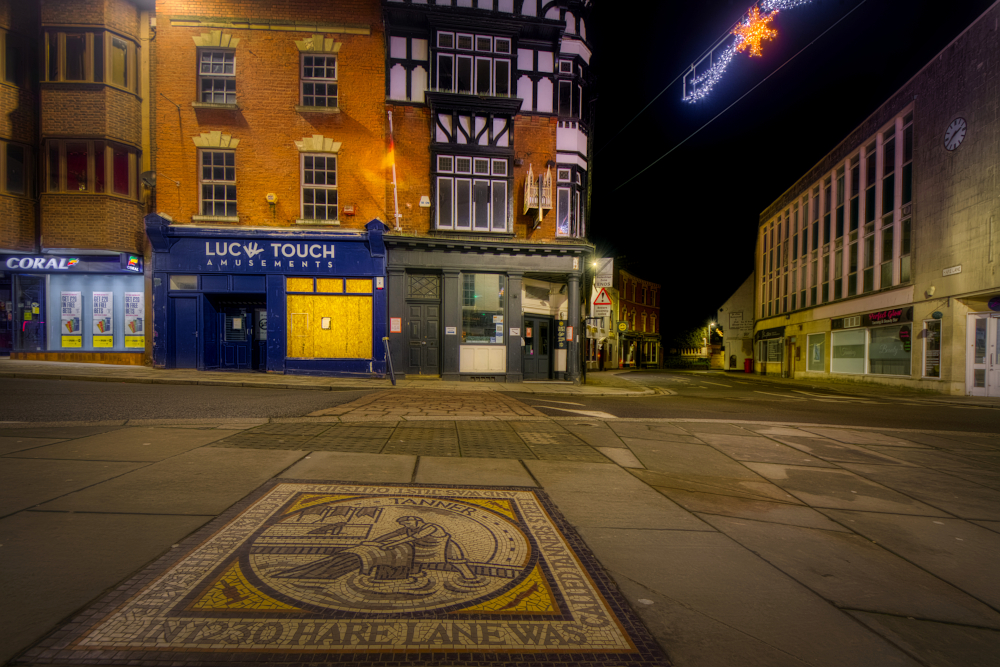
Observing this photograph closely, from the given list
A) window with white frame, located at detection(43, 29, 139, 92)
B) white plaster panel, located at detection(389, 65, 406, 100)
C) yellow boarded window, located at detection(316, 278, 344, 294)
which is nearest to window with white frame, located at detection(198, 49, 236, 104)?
window with white frame, located at detection(43, 29, 139, 92)

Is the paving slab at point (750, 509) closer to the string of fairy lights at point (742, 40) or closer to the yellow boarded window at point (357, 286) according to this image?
the string of fairy lights at point (742, 40)

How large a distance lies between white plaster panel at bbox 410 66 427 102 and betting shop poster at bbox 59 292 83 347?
13764mm

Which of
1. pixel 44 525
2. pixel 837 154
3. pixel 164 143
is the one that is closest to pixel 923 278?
pixel 837 154

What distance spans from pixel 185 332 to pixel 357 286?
5.96m

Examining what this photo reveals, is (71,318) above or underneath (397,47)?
underneath

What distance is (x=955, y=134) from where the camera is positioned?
56.3 ft

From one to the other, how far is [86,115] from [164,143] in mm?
2391

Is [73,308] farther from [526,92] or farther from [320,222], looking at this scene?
[526,92]

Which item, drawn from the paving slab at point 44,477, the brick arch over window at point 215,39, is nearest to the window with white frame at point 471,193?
the brick arch over window at point 215,39

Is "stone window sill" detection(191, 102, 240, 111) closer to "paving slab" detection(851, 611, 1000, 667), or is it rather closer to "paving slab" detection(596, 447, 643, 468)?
"paving slab" detection(596, 447, 643, 468)

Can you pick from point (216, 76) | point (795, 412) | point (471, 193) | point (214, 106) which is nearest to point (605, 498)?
point (795, 412)

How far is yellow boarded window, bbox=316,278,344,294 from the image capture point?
16.2 m

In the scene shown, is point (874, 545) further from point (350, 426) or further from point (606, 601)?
point (350, 426)

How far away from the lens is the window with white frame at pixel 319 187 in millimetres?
16203
